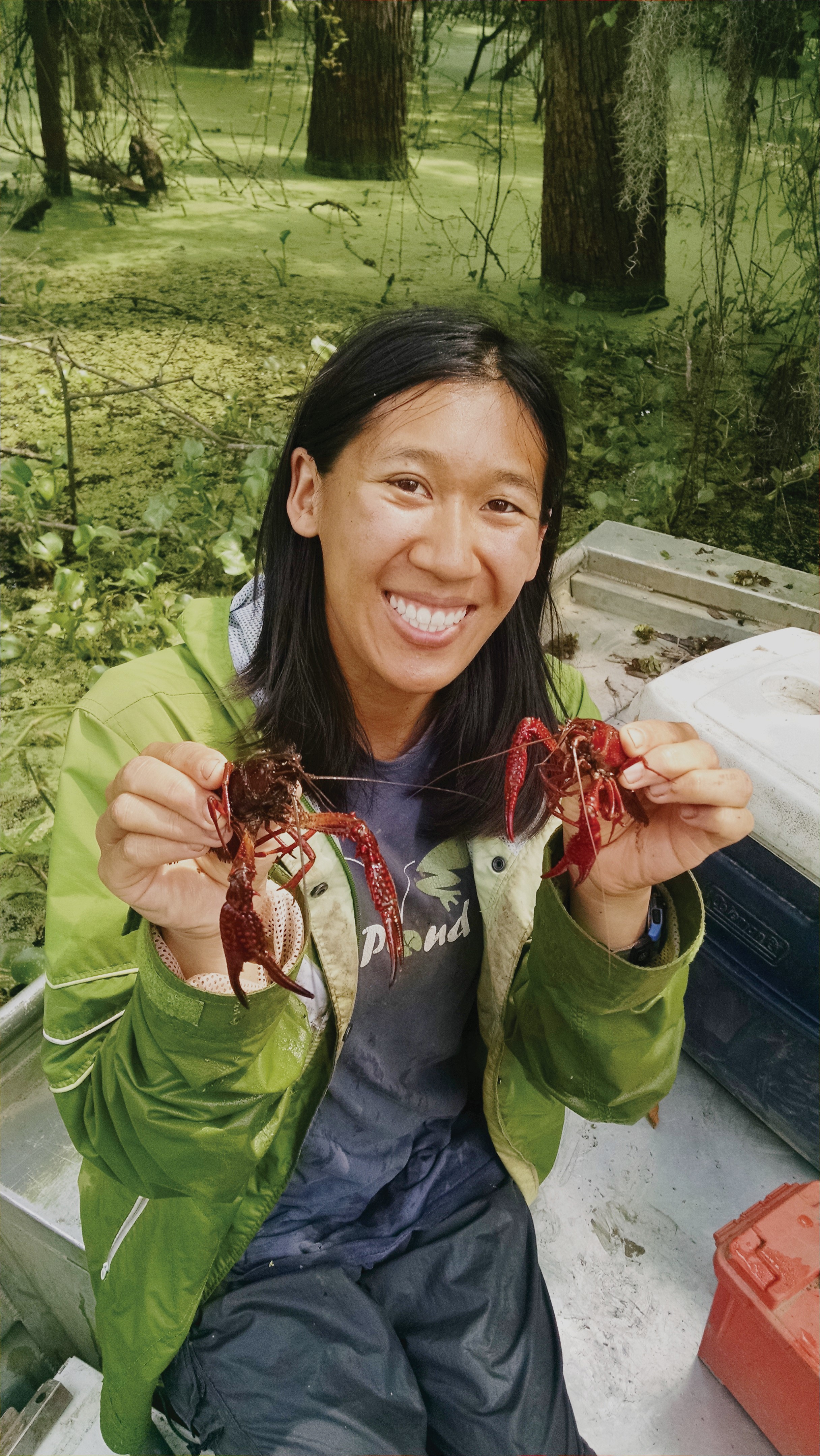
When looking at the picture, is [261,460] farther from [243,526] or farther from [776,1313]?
[776,1313]

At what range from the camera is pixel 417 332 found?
1540 millimetres

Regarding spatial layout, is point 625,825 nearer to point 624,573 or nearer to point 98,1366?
point 98,1366

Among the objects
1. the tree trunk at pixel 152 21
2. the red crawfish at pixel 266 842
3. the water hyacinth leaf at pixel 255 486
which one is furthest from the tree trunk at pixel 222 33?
the red crawfish at pixel 266 842

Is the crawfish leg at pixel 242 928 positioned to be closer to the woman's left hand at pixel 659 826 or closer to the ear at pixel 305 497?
the woman's left hand at pixel 659 826

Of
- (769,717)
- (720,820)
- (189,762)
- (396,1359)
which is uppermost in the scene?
(189,762)

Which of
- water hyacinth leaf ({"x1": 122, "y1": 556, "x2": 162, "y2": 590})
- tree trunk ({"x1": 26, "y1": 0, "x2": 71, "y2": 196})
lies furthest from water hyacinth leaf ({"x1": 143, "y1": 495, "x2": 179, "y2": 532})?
tree trunk ({"x1": 26, "y1": 0, "x2": 71, "y2": 196})

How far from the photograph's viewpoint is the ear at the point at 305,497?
1.60m

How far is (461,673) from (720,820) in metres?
0.62

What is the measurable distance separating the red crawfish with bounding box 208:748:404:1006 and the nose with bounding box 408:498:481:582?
34cm

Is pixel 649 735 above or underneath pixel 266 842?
above

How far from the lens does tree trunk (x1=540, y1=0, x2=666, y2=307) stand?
231 inches

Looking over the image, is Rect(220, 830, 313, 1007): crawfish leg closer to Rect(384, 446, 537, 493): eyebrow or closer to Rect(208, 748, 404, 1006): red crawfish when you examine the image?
Rect(208, 748, 404, 1006): red crawfish

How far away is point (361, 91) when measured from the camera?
7.40 m

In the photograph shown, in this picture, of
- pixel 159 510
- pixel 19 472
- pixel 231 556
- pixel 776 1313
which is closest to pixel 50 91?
pixel 19 472
